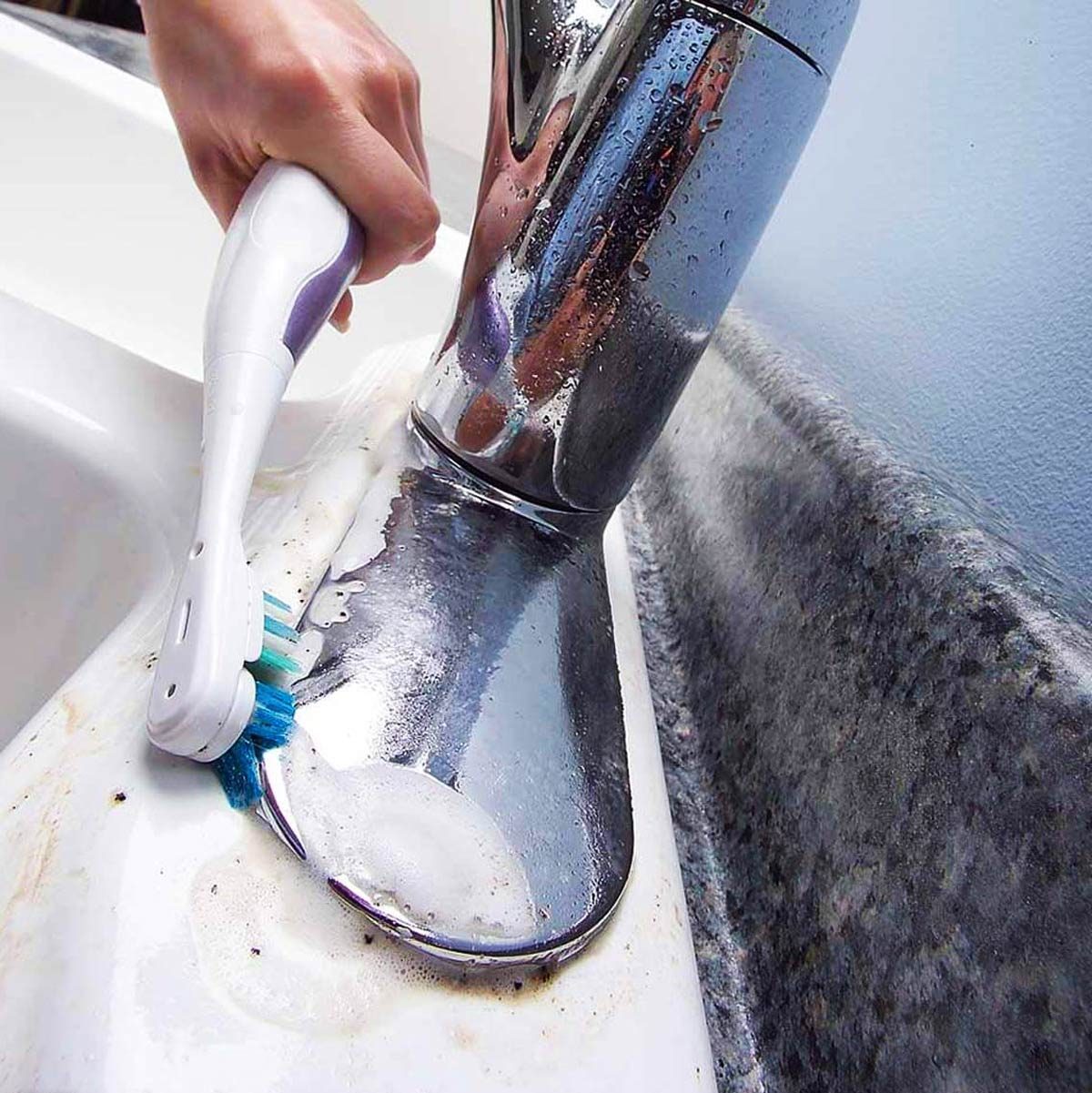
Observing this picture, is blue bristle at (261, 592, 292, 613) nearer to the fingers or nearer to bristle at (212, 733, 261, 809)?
bristle at (212, 733, 261, 809)

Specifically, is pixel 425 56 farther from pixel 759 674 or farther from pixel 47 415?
pixel 759 674

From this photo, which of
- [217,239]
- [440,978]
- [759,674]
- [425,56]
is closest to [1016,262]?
[759,674]

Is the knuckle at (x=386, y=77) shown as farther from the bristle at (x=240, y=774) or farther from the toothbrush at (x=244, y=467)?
the bristle at (x=240, y=774)

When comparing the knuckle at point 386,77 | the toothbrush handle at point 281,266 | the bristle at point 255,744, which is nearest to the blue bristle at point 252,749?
the bristle at point 255,744

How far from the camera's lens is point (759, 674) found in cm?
27

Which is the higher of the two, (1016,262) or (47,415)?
(1016,262)

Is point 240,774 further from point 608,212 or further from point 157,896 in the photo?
point 608,212

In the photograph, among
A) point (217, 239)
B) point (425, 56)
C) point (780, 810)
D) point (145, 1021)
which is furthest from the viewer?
point (425, 56)

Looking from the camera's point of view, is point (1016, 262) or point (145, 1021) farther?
point (1016, 262)

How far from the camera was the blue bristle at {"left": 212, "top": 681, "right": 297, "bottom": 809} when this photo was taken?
0.18 metres

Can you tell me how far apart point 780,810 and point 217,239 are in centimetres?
53

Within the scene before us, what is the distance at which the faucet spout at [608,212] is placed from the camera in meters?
0.26

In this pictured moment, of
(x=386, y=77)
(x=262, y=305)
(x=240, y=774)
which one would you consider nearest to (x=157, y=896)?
(x=240, y=774)

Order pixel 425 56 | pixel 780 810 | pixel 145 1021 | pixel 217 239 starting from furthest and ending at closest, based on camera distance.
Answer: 1. pixel 425 56
2. pixel 217 239
3. pixel 780 810
4. pixel 145 1021
